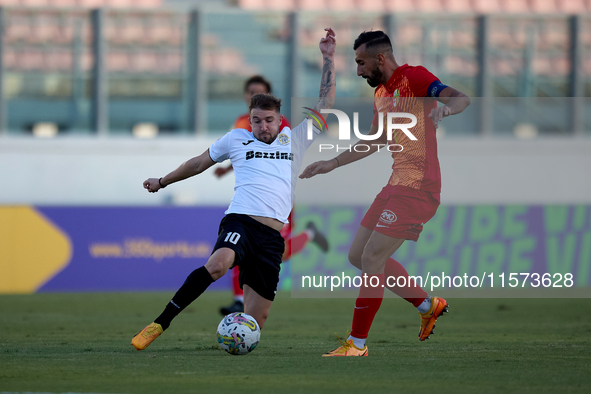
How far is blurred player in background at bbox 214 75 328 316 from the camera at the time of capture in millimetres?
7074

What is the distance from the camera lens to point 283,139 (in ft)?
17.1

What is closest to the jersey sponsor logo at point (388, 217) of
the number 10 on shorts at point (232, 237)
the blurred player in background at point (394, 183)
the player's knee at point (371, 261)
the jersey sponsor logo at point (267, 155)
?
the blurred player in background at point (394, 183)

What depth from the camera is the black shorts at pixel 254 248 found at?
4926 mm

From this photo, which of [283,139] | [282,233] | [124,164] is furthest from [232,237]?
Answer: [124,164]

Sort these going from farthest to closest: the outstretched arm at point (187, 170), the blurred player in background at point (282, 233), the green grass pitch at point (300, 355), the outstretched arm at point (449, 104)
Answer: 1. the blurred player in background at point (282, 233)
2. the outstretched arm at point (187, 170)
3. the outstretched arm at point (449, 104)
4. the green grass pitch at point (300, 355)

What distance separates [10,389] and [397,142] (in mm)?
2643

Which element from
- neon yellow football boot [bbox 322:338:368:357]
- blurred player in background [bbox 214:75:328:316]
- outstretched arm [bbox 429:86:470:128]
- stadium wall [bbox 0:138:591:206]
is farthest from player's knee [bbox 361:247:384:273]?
stadium wall [bbox 0:138:591:206]

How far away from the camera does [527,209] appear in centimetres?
884

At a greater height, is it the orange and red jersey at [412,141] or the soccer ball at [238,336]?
the orange and red jersey at [412,141]

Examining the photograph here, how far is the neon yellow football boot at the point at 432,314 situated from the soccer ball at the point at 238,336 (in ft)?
3.68

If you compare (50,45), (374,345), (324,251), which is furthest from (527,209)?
(50,45)

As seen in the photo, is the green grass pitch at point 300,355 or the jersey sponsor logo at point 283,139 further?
the jersey sponsor logo at point 283,139

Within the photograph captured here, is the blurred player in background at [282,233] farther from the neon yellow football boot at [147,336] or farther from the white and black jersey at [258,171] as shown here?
the neon yellow football boot at [147,336]

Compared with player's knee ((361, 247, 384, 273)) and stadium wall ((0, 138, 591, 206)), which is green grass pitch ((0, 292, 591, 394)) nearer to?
player's knee ((361, 247, 384, 273))
